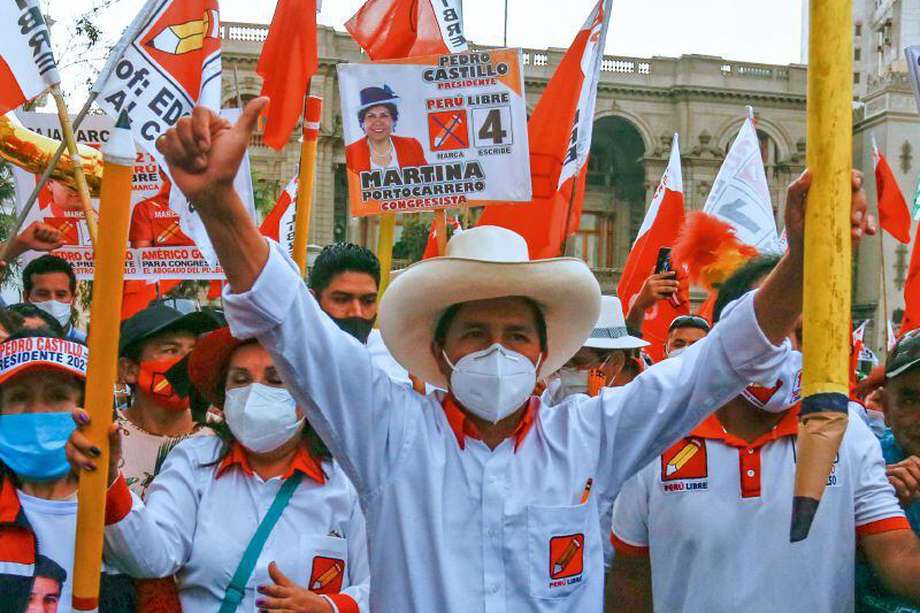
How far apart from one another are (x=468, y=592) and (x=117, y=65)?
2.94 meters

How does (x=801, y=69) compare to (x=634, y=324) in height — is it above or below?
above

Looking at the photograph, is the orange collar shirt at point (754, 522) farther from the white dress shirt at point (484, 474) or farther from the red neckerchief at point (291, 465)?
the red neckerchief at point (291, 465)

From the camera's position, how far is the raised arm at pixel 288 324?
6.47 feet

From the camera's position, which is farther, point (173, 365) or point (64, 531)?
point (173, 365)

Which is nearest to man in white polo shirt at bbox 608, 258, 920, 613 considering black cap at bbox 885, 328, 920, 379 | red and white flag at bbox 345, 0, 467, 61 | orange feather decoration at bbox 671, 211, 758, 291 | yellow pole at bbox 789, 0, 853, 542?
black cap at bbox 885, 328, 920, 379

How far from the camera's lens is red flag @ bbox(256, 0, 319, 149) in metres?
5.90

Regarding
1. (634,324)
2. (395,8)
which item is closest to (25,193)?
(395,8)

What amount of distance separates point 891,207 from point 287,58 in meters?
5.58

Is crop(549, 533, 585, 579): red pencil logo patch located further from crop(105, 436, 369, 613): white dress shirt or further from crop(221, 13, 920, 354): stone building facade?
crop(221, 13, 920, 354): stone building facade

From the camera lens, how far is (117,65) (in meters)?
4.41

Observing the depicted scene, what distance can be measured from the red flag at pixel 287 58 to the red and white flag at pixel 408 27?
33 centimetres

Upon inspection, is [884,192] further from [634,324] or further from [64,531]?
[64,531]

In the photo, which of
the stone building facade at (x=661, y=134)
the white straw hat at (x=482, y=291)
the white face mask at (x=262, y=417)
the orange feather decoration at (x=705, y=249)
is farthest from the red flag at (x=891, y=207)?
the stone building facade at (x=661, y=134)

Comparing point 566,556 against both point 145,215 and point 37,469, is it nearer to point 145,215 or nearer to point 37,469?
point 37,469
